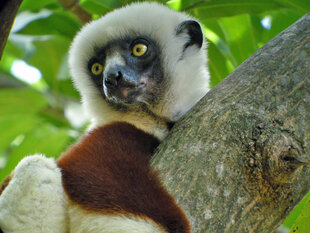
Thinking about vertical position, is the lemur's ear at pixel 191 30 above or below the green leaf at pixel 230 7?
below

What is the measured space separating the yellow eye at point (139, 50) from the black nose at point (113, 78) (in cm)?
36

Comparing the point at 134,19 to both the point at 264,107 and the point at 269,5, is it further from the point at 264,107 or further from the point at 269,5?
the point at 264,107

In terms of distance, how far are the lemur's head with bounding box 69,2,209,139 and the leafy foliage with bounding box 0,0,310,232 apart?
0.52m

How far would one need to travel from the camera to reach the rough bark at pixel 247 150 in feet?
8.05

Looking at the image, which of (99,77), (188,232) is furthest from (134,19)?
(188,232)

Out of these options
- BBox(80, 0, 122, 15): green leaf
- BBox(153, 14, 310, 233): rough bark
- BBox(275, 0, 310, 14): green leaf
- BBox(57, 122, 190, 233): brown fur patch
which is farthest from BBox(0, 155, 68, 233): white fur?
BBox(275, 0, 310, 14): green leaf

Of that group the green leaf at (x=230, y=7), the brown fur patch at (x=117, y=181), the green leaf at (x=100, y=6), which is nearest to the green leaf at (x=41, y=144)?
the green leaf at (x=100, y=6)

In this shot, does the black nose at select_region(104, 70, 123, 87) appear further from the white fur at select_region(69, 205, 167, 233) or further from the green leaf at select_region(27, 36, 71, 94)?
the green leaf at select_region(27, 36, 71, 94)

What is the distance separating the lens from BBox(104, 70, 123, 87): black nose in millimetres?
3668

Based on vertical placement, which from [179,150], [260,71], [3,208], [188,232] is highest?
[260,71]

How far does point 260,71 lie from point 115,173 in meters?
1.24

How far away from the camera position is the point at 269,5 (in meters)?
4.47

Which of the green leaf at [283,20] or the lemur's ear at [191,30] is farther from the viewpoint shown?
the green leaf at [283,20]

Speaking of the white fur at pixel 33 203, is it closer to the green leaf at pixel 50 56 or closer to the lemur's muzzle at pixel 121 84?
the lemur's muzzle at pixel 121 84
